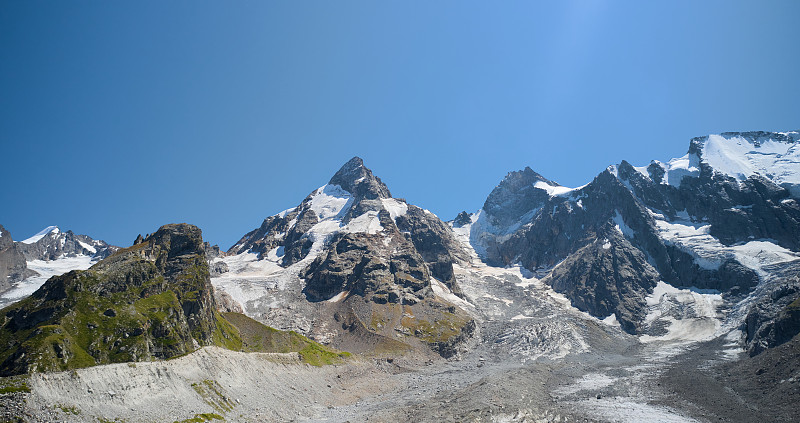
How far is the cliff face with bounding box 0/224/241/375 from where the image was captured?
195ft

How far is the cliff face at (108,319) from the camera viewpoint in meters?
59.5

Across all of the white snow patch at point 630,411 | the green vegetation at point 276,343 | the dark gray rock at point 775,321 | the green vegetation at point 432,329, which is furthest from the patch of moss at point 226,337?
the dark gray rock at point 775,321

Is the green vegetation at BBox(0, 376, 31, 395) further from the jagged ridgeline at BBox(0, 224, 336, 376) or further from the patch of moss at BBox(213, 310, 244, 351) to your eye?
the patch of moss at BBox(213, 310, 244, 351)

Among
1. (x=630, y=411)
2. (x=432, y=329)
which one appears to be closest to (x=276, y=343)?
(x=432, y=329)

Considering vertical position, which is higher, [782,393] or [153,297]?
[153,297]

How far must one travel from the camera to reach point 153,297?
87562 mm

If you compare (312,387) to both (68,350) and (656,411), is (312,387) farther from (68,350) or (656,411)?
(656,411)

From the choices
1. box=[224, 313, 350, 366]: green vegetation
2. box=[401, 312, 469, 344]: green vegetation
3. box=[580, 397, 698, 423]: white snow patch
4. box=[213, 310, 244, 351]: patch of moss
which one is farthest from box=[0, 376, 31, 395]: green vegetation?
box=[401, 312, 469, 344]: green vegetation

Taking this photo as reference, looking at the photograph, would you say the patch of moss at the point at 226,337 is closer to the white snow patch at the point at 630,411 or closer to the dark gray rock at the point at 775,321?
the white snow patch at the point at 630,411

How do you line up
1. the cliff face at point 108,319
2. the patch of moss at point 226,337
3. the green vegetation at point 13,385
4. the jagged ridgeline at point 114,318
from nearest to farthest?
the green vegetation at point 13,385, the cliff face at point 108,319, the jagged ridgeline at point 114,318, the patch of moss at point 226,337

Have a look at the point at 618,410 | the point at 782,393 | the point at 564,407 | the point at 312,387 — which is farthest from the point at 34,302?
the point at 782,393

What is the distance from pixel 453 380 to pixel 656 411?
56104 millimetres

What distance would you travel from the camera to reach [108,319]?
238 feet

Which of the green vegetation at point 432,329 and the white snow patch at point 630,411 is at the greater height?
the green vegetation at point 432,329
